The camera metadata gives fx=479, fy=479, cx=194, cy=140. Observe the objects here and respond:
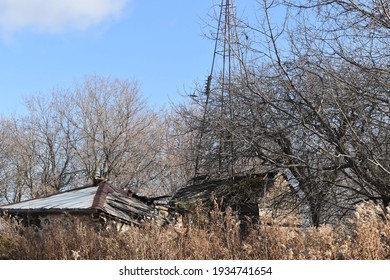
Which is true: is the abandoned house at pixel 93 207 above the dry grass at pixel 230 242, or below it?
above

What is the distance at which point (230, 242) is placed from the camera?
5234mm

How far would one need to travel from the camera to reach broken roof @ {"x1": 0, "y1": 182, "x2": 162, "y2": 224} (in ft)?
40.5

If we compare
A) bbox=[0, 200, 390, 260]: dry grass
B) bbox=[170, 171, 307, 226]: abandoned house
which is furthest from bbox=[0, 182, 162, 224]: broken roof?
bbox=[0, 200, 390, 260]: dry grass

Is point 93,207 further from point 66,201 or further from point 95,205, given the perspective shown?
point 66,201

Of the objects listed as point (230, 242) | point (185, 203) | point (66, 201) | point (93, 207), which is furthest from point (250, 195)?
point (230, 242)

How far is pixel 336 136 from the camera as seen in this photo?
8266 millimetres

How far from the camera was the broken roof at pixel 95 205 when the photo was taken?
12336mm

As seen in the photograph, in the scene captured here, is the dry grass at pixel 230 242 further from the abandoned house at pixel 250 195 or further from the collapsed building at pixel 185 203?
the abandoned house at pixel 250 195

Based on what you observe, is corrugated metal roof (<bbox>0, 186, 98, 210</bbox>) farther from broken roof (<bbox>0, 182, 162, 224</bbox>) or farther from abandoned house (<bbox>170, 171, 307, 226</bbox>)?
abandoned house (<bbox>170, 171, 307, 226</bbox>)

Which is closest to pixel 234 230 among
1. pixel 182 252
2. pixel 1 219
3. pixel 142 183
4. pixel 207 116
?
pixel 182 252

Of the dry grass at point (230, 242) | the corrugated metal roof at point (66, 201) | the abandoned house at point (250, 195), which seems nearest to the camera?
the dry grass at point (230, 242)

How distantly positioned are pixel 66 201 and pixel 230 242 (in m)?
9.57

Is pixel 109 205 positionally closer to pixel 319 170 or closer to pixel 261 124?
pixel 261 124

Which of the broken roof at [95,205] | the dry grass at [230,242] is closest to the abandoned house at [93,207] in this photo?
the broken roof at [95,205]
